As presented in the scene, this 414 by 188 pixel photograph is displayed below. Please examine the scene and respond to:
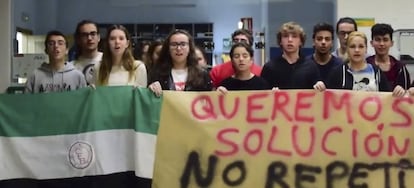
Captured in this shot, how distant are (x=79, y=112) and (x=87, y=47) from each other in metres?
0.83

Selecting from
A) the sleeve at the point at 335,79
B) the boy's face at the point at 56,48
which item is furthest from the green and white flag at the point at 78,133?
the sleeve at the point at 335,79

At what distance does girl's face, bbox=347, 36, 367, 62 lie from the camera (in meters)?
3.82

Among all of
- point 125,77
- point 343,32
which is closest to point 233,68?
point 125,77

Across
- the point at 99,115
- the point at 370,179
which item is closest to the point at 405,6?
the point at 370,179

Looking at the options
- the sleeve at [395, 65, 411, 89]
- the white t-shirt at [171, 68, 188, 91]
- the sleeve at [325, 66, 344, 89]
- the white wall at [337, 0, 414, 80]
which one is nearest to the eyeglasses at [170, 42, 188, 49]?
the white t-shirt at [171, 68, 188, 91]

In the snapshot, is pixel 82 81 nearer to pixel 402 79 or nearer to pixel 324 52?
pixel 324 52

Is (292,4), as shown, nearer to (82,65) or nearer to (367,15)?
(367,15)

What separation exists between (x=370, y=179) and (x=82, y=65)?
2192 mm

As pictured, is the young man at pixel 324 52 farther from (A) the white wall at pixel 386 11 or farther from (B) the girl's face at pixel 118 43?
(A) the white wall at pixel 386 11

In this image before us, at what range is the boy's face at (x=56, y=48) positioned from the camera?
4.14m

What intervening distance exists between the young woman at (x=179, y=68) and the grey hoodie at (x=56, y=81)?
0.57 metres

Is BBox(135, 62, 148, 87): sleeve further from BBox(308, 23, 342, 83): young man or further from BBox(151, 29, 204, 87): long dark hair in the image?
BBox(308, 23, 342, 83): young man

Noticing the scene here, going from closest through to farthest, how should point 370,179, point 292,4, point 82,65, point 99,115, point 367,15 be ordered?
point 370,179
point 99,115
point 82,65
point 367,15
point 292,4

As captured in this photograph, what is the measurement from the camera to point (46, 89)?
4078 mm
